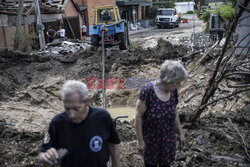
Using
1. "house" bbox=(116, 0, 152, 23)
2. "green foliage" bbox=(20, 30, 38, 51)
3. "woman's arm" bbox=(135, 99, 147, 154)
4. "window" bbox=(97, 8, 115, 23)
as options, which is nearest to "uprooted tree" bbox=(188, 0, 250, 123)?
"woman's arm" bbox=(135, 99, 147, 154)

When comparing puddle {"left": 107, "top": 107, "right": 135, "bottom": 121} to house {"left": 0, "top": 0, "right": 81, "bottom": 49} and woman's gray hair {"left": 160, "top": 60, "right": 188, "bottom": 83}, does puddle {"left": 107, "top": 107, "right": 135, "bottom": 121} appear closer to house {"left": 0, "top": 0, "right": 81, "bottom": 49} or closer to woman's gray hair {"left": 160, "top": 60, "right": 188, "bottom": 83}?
woman's gray hair {"left": 160, "top": 60, "right": 188, "bottom": 83}

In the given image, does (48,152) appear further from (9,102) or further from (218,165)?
(9,102)

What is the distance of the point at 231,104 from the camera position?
18.3ft

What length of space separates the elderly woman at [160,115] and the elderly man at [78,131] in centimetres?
57

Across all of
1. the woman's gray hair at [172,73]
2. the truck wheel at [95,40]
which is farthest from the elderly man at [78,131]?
the truck wheel at [95,40]

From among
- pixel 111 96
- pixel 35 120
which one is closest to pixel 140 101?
pixel 35 120

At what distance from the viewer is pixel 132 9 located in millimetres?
34406

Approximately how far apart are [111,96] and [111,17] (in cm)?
536

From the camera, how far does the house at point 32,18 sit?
1395 cm

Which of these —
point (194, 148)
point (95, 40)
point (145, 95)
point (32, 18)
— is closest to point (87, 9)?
point (32, 18)

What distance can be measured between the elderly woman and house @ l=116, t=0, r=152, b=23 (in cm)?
2908

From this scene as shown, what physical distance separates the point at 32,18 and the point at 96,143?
52.6 ft

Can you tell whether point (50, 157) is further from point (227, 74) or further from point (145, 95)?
point (227, 74)

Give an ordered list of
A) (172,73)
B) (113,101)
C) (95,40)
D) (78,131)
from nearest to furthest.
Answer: (78,131)
(172,73)
(113,101)
(95,40)
